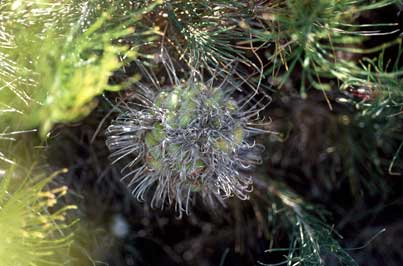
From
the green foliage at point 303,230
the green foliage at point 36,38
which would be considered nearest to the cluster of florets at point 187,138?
the green foliage at point 36,38

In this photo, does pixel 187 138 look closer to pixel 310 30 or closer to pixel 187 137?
pixel 187 137

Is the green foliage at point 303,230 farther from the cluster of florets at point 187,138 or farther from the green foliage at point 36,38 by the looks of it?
the green foliage at point 36,38

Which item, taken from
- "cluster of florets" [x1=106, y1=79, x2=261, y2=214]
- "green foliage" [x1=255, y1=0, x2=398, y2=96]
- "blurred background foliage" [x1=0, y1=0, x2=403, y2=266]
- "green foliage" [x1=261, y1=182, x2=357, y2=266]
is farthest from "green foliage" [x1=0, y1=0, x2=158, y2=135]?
"green foliage" [x1=261, y1=182, x2=357, y2=266]

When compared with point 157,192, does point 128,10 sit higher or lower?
higher

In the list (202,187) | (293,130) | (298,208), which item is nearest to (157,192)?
(202,187)

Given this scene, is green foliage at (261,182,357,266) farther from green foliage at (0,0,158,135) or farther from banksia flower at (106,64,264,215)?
green foliage at (0,0,158,135)

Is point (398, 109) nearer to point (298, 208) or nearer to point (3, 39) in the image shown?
point (298, 208)

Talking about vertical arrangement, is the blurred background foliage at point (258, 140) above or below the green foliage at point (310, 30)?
below

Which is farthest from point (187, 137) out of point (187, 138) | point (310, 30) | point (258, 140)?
point (258, 140)
